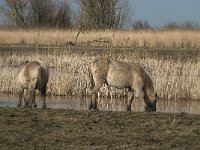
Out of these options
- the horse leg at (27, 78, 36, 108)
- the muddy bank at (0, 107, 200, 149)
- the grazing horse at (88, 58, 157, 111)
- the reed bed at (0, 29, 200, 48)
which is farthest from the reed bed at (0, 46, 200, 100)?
the reed bed at (0, 29, 200, 48)

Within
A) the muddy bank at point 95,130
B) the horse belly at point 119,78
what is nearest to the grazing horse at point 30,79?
the muddy bank at point 95,130

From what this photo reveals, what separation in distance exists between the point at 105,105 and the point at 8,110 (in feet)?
17.4

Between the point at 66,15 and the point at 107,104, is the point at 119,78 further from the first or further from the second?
the point at 66,15

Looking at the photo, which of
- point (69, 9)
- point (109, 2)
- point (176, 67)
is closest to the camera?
point (176, 67)

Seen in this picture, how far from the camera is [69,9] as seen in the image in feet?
187

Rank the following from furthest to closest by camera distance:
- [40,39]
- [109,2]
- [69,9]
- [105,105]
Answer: [69,9] → [109,2] → [40,39] → [105,105]

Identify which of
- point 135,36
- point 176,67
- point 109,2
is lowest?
point 176,67

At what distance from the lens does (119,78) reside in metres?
15.1

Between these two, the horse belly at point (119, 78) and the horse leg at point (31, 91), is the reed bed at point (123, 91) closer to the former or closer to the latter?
the horse belly at point (119, 78)

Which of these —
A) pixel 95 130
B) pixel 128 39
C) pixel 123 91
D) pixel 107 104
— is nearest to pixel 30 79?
pixel 95 130

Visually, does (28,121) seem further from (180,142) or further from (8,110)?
(180,142)

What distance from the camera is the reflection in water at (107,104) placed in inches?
659

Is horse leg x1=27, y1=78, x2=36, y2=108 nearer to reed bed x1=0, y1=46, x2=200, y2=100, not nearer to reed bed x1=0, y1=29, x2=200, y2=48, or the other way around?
reed bed x1=0, y1=46, x2=200, y2=100

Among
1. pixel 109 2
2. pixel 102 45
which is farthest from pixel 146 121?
pixel 109 2
